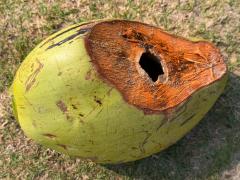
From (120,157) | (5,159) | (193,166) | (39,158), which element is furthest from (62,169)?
(193,166)

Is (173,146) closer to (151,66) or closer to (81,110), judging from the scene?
(151,66)

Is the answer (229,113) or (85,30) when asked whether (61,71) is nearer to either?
(85,30)

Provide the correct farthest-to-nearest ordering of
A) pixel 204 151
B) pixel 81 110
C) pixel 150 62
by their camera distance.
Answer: pixel 204 151 → pixel 150 62 → pixel 81 110

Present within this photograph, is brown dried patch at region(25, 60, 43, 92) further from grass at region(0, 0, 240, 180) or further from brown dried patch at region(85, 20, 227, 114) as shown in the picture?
grass at region(0, 0, 240, 180)

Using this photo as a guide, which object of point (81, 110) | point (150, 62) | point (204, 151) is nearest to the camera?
point (81, 110)

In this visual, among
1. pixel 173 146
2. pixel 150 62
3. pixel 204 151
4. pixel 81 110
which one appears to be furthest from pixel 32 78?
pixel 204 151

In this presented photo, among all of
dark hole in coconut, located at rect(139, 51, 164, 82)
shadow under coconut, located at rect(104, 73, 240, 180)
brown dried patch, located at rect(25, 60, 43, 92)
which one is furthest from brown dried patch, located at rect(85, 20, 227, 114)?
shadow under coconut, located at rect(104, 73, 240, 180)
